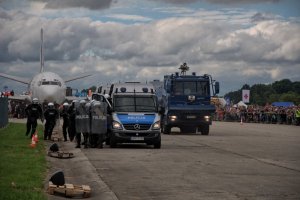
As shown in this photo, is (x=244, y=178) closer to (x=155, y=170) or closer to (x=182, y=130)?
(x=155, y=170)

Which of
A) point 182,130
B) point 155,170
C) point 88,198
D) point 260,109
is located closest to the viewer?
point 88,198

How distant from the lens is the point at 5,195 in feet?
36.2

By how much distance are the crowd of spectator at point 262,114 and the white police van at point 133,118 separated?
95.1ft

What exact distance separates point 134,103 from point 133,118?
1277 millimetres

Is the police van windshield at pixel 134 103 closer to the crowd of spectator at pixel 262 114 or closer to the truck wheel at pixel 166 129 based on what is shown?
the truck wheel at pixel 166 129

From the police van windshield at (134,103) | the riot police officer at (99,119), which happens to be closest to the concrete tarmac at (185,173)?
the riot police officer at (99,119)

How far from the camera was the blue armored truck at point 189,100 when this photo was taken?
1437 inches

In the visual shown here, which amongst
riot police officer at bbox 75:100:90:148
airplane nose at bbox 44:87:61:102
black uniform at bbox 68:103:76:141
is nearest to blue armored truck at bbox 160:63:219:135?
black uniform at bbox 68:103:76:141

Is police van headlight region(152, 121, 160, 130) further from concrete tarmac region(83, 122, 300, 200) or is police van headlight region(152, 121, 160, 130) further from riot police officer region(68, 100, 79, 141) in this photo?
riot police officer region(68, 100, 79, 141)

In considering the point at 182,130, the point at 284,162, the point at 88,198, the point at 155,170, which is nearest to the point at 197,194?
the point at 88,198

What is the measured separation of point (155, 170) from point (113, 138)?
28.1ft

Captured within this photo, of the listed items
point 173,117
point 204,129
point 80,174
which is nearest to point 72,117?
point 173,117

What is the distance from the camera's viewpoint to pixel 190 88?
3703 centimetres

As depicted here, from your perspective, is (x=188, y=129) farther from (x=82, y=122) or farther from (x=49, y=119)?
(x=82, y=122)
